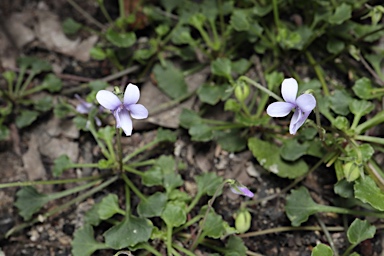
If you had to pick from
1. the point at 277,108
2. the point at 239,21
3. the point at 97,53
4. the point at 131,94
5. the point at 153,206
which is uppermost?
the point at 131,94

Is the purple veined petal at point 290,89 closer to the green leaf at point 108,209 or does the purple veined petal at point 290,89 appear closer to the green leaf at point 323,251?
the green leaf at point 323,251

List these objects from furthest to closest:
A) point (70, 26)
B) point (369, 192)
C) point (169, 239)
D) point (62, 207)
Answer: point (70, 26)
point (62, 207)
point (169, 239)
point (369, 192)

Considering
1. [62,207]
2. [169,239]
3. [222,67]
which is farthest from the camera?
[222,67]

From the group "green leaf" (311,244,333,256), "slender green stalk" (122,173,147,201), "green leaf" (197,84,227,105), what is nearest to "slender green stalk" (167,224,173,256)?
A: "slender green stalk" (122,173,147,201)

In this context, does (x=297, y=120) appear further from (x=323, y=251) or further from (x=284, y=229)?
(x=284, y=229)

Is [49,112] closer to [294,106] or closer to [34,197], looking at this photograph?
[34,197]

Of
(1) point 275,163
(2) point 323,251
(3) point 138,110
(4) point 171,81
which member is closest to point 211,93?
(4) point 171,81

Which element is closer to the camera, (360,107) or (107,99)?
(107,99)
